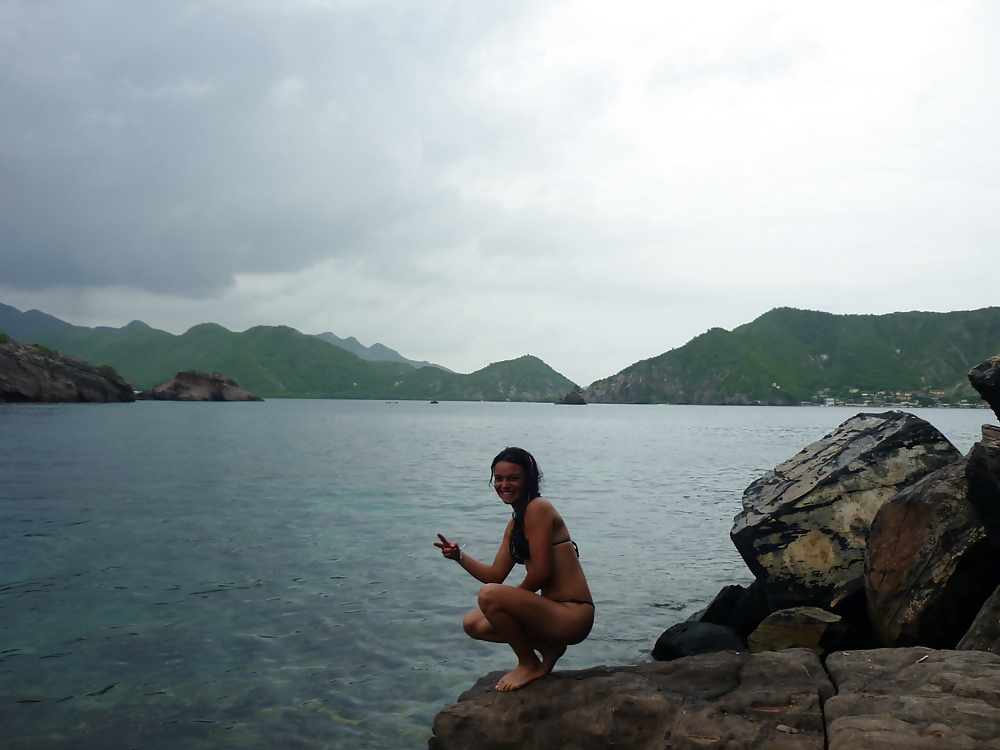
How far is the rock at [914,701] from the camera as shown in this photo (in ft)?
13.9

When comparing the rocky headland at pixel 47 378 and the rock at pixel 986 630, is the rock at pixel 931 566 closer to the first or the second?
the rock at pixel 986 630

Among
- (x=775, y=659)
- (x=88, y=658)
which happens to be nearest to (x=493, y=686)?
(x=775, y=659)

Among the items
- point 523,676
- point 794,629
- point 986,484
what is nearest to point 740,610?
point 794,629

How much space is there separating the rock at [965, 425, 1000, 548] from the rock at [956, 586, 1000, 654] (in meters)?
0.79

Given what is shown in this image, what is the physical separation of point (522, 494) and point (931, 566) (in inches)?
220

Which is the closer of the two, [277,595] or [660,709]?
[660,709]

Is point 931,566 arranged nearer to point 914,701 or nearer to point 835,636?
point 835,636

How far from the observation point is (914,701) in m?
4.70

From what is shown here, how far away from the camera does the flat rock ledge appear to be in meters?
4.45

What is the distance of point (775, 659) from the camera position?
6.11m

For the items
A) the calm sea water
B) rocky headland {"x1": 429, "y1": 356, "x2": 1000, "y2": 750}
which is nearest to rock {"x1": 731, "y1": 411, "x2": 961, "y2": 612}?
rocky headland {"x1": 429, "y1": 356, "x2": 1000, "y2": 750}

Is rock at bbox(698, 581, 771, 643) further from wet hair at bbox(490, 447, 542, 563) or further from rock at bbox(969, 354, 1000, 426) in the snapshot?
wet hair at bbox(490, 447, 542, 563)

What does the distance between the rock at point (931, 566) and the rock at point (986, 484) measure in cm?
53

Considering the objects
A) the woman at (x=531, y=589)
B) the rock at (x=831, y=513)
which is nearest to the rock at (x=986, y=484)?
the rock at (x=831, y=513)
